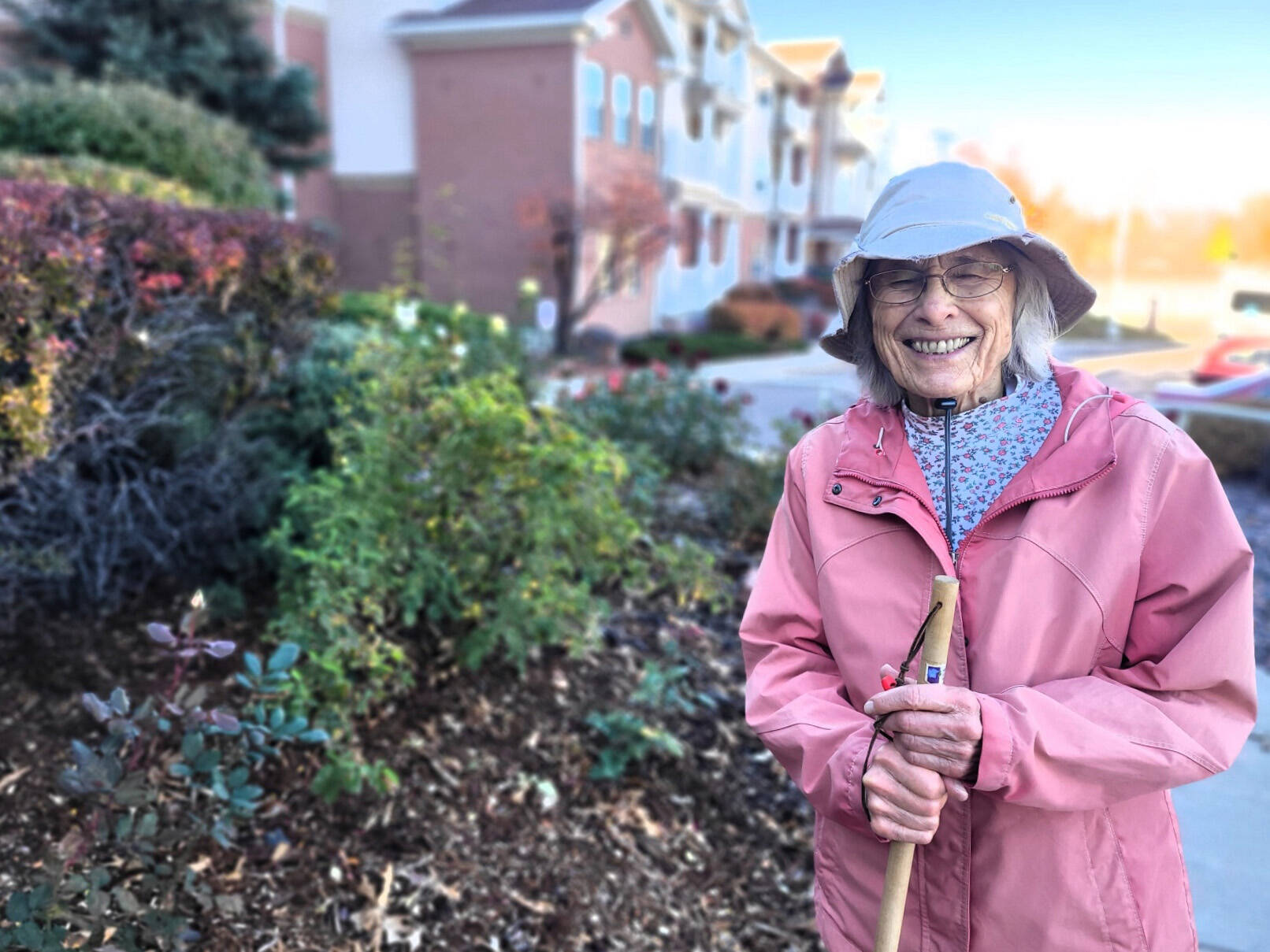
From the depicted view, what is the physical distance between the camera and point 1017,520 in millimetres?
1582

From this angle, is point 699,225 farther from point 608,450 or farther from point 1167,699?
point 1167,699

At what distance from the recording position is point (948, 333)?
1676 mm

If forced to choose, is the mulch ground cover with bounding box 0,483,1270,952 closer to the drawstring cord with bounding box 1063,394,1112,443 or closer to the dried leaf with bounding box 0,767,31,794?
the dried leaf with bounding box 0,767,31,794

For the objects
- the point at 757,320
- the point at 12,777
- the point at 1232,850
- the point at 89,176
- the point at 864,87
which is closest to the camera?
the point at 12,777

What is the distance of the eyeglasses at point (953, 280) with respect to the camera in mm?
1672

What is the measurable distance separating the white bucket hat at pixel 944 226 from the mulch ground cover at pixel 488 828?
1.98m

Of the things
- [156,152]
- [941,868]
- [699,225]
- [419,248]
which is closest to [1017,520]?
[941,868]

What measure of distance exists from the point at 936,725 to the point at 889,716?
0.26 ft

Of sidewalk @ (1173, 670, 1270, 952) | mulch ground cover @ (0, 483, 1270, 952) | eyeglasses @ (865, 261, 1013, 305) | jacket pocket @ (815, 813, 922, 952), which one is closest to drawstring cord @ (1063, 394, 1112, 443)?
eyeglasses @ (865, 261, 1013, 305)

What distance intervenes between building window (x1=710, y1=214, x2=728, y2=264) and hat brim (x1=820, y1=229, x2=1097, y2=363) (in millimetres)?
26465

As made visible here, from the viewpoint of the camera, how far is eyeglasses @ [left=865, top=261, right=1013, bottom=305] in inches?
65.8

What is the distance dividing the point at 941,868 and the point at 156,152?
10.4 m

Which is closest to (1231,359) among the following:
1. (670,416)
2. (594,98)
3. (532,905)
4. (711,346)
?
(711,346)

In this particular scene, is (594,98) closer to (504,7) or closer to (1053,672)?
(504,7)
